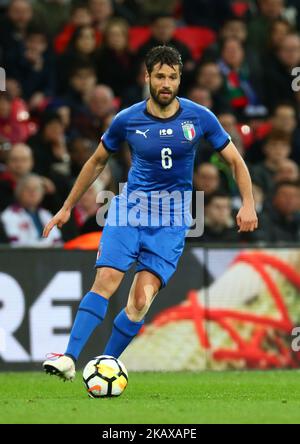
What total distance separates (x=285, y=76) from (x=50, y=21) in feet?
10.5

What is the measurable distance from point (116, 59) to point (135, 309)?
7.54 meters

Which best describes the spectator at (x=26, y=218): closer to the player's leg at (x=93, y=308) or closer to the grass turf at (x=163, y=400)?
the grass turf at (x=163, y=400)

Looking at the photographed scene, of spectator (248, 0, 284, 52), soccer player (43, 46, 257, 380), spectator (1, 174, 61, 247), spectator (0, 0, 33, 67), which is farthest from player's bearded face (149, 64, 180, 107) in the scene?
spectator (248, 0, 284, 52)

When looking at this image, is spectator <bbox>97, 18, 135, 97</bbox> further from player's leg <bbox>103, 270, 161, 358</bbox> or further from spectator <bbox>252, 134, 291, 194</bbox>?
player's leg <bbox>103, 270, 161, 358</bbox>

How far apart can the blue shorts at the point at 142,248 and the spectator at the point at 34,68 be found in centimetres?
688

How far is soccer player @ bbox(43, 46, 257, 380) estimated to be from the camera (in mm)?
8438

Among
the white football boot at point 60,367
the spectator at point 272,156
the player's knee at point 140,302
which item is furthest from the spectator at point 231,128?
the white football boot at point 60,367

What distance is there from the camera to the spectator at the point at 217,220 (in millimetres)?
12883

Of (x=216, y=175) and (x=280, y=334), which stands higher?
(x=216, y=175)

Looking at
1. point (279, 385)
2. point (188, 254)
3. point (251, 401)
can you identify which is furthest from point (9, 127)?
point (251, 401)

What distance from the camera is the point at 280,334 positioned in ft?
38.7

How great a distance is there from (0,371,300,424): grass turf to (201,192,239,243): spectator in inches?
91.9
